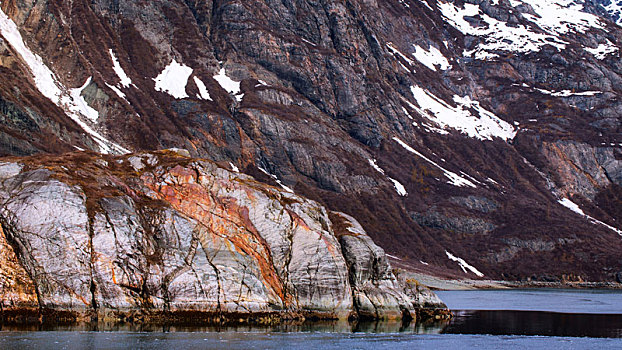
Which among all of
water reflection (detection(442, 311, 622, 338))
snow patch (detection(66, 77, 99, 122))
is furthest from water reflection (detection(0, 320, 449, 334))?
snow patch (detection(66, 77, 99, 122))

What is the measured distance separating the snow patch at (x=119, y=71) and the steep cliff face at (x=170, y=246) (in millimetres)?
118126

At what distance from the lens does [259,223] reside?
207 feet

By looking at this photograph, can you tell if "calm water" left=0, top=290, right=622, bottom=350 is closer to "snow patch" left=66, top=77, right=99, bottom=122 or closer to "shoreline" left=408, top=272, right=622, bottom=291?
"shoreline" left=408, top=272, right=622, bottom=291

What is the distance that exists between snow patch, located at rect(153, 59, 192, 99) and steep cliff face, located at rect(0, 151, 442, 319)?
124 metres

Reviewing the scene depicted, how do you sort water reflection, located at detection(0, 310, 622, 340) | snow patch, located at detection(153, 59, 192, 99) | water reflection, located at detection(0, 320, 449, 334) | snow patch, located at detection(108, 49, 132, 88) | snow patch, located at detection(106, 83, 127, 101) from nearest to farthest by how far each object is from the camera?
water reflection, located at detection(0, 320, 449, 334) < water reflection, located at detection(0, 310, 622, 340) < snow patch, located at detection(106, 83, 127, 101) < snow patch, located at detection(108, 49, 132, 88) < snow patch, located at detection(153, 59, 192, 99)

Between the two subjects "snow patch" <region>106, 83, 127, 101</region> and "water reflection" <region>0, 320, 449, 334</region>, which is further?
"snow patch" <region>106, 83, 127, 101</region>

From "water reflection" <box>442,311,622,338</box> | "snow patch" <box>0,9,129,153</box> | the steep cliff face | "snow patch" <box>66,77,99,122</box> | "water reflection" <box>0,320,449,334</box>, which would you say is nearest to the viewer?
"water reflection" <box>0,320,449,334</box>

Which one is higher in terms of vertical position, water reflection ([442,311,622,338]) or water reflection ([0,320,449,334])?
water reflection ([0,320,449,334])

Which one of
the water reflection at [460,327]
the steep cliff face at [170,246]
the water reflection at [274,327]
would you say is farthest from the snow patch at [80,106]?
the water reflection at [274,327]

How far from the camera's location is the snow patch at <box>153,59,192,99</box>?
18800 cm

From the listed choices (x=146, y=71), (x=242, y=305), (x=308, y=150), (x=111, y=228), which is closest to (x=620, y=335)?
(x=242, y=305)

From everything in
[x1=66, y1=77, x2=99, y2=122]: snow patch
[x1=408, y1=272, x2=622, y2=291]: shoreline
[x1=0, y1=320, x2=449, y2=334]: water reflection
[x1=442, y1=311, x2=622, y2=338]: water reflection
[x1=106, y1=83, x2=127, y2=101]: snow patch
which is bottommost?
[x1=442, y1=311, x2=622, y2=338]: water reflection

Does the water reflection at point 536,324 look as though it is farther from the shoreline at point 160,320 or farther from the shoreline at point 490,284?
the shoreline at point 490,284

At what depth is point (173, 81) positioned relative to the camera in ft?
634
